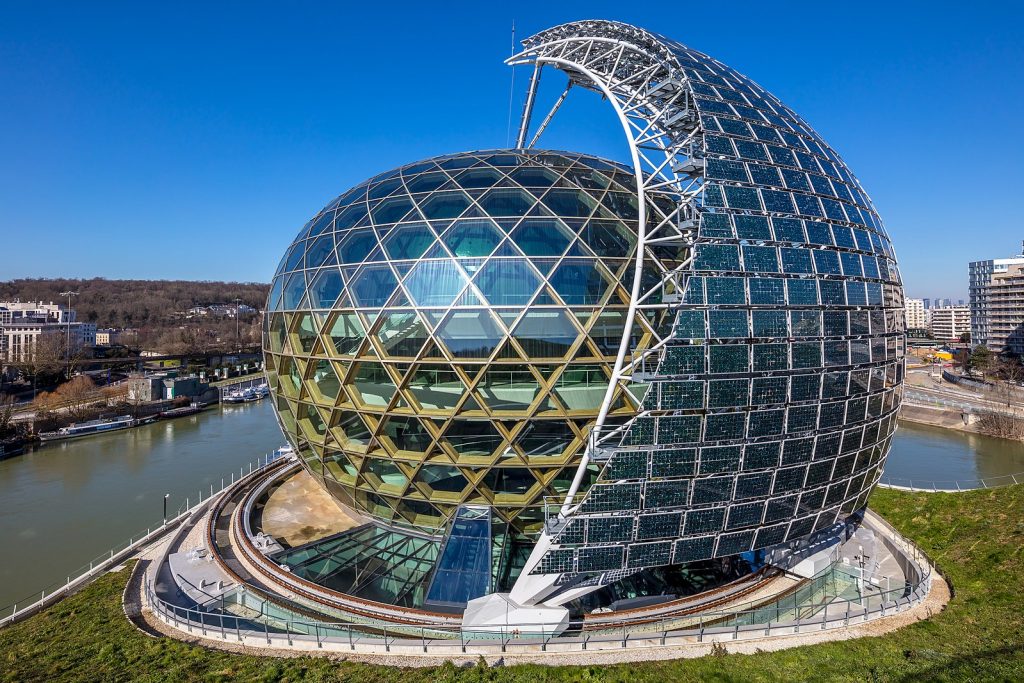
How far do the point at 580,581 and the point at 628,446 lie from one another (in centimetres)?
513

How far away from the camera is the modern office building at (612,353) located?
15062 millimetres

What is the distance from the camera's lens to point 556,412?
55.0ft

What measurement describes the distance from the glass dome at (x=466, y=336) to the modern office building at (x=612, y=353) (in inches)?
3.4

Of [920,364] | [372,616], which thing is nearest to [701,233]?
[372,616]

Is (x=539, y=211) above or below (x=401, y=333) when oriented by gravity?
above

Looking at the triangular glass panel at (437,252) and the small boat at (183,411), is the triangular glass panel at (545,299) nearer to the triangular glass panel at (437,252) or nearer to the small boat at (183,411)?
the triangular glass panel at (437,252)

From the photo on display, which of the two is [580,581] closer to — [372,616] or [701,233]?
[372,616]

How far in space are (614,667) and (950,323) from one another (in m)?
234

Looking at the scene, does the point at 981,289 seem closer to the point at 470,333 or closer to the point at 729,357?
the point at 729,357

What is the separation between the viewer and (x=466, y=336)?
16953 mm

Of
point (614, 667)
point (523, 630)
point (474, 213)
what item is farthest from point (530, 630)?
point (474, 213)

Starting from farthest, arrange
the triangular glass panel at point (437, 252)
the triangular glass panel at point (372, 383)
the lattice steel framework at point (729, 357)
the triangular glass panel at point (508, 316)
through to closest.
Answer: the triangular glass panel at point (372, 383)
the triangular glass panel at point (437, 252)
the triangular glass panel at point (508, 316)
the lattice steel framework at point (729, 357)

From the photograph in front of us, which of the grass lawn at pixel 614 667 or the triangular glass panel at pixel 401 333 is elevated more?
the triangular glass panel at pixel 401 333

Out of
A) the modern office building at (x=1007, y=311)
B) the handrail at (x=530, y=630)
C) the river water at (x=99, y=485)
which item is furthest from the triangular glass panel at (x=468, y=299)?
the modern office building at (x=1007, y=311)
